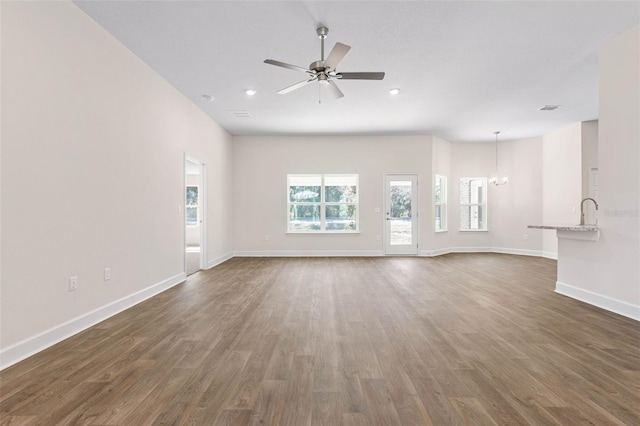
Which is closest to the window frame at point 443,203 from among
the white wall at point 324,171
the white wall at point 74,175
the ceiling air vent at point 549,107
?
the white wall at point 324,171

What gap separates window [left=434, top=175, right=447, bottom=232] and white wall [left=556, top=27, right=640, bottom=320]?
4417 millimetres

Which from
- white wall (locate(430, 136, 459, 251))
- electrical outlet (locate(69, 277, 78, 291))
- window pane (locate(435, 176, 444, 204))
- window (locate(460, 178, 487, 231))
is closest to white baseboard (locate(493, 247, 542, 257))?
window (locate(460, 178, 487, 231))

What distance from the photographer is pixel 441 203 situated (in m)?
8.40

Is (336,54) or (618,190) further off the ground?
(336,54)

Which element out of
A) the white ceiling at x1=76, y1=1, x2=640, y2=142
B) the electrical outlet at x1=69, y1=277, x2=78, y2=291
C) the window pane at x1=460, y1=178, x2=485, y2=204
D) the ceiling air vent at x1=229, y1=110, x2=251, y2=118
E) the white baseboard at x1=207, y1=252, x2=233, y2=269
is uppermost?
the white ceiling at x1=76, y1=1, x2=640, y2=142

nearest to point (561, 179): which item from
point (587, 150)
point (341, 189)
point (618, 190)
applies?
point (587, 150)

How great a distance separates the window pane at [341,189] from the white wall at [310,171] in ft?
0.65

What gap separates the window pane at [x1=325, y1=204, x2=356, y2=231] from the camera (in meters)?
7.99

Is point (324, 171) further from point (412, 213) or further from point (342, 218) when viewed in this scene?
point (412, 213)

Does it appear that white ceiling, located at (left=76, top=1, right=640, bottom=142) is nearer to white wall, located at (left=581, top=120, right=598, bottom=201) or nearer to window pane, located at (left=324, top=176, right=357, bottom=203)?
white wall, located at (left=581, top=120, right=598, bottom=201)

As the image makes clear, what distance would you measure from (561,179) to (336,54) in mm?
6893

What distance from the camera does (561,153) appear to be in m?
7.29

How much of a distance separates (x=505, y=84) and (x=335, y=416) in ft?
16.6

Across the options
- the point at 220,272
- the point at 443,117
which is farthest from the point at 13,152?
the point at 443,117
